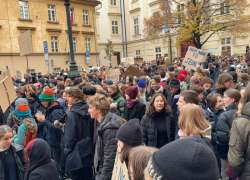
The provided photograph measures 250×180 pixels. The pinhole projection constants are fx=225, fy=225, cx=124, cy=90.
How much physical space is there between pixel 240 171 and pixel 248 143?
1.20 feet

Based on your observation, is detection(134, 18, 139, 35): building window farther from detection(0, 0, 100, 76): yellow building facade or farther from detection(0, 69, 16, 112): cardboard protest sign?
detection(0, 69, 16, 112): cardboard protest sign

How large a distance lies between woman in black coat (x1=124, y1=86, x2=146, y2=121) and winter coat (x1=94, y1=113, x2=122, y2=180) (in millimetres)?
1887

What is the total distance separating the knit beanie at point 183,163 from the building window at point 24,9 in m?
26.1

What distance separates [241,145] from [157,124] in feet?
4.81

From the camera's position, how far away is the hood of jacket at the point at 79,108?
11.1 ft

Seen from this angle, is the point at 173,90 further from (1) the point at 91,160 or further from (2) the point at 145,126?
(1) the point at 91,160

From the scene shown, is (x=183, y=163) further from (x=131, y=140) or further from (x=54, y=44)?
(x=54, y=44)

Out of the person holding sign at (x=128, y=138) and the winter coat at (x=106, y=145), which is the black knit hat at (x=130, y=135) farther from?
the winter coat at (x=106, y=145)

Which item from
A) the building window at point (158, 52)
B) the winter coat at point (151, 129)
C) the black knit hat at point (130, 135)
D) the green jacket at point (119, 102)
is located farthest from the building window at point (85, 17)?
the black knit hat at point (130, 135)

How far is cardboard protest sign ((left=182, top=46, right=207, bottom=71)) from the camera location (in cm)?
833

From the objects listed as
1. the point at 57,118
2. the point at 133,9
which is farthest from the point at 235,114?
the point at 133,9

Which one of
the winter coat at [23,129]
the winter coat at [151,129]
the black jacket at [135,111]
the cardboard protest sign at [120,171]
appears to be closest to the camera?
the cardboard protest sign at [120,171]

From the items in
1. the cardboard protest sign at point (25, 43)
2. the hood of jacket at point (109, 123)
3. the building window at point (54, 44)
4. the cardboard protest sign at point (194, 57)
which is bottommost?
the hood of jacket at point (109, 123)

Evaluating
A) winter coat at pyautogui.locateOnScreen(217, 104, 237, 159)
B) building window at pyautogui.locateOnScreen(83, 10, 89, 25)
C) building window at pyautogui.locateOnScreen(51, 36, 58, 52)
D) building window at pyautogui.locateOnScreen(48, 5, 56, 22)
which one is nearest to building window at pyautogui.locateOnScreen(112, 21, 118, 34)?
building window at pyautogui.locateOnScreen(83, 10, 89, 25)
